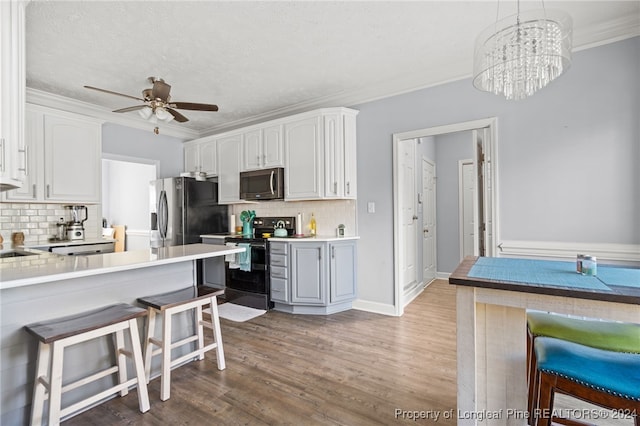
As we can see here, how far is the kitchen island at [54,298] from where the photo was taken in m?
1.61

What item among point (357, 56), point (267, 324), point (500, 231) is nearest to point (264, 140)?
point (357, 56)

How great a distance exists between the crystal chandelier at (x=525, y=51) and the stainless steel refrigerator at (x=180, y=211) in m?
4.17

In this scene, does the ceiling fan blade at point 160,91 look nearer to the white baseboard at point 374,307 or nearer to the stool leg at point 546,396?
the white baseboard at point 374,307

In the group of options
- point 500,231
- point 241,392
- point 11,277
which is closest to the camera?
point 11,277

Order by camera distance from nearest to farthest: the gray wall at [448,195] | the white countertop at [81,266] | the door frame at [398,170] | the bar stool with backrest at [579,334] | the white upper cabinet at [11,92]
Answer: the bar stool with backrest at [579,334]
the white countertop at [81,266]
the white upper cabinet at [11,92]
the door frame at [398,170]
the gray wall at [448,195]

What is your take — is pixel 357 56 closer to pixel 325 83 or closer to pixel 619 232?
pixel 325 83

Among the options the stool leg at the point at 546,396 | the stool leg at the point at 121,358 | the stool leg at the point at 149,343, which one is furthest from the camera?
the stool leg at the point at 149,343

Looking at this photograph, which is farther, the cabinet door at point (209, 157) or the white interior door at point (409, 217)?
the cabinet door at point (209, 157)

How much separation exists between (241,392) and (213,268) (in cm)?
276

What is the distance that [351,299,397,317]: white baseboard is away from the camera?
3594mm

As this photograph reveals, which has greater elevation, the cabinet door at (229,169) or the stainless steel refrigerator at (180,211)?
the cabinet door at (229,169)

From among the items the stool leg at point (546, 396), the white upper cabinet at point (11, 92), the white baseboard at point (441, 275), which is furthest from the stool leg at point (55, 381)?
the white baseboard at point (441, 275)

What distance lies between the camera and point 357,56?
9.71ft

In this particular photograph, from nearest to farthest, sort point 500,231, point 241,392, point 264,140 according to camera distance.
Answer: point 241,392, point 500,231, point 264,140
